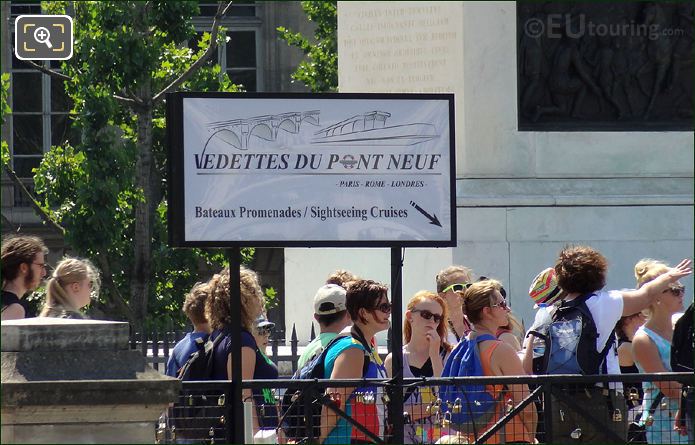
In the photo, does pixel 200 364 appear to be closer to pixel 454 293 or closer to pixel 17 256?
pixel 17 256

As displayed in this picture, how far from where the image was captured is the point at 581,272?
6.73 metres

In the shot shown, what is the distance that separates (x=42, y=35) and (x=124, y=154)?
96.5 inches

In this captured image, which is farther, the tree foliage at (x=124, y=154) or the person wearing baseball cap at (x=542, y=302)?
the tree foliage at (x=124, y=154)

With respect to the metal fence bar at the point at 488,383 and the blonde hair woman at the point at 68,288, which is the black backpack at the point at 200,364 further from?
the blonde hair woman at the point at 68,288

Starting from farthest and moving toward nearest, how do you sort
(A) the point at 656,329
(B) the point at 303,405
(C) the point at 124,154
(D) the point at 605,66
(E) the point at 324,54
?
(E) the point at 324,54 → (C) the point at 124,154 → (D) the point at 605,66 → (A) the point at 656,329 → (B) the point at 303,405

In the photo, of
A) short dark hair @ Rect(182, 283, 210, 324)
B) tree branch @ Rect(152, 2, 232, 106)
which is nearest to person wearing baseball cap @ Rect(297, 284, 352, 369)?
short dark hair @ Rect(182, 283, 210, 324)

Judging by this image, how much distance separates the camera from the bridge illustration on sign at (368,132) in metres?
6.33

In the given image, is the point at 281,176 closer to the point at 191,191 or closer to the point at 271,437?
the point at 191,191

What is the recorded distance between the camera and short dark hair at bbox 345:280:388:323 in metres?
6.97

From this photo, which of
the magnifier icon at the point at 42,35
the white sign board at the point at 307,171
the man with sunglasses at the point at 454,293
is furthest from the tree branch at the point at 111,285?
the white sign board at the point at 307,171

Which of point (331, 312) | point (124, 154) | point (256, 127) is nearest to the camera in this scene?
point (256, 127)

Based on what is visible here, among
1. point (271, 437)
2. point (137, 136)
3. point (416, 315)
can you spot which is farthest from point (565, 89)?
point (271, 437)

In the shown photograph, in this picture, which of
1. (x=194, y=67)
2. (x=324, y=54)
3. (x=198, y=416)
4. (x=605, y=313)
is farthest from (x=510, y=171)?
(x=324, y=54)

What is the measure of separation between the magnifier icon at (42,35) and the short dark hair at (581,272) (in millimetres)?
10466
